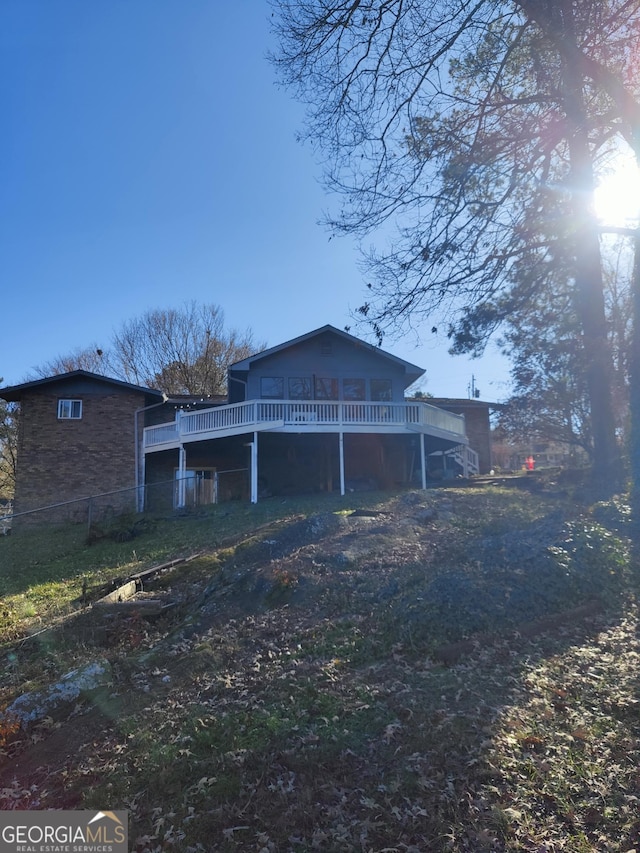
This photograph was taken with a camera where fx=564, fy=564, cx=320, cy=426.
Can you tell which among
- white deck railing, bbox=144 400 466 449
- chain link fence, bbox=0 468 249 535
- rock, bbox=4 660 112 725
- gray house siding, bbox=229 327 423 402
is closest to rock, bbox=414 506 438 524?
rock, bbox=4 660 112 725

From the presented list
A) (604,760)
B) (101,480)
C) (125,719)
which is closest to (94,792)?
(125,719)

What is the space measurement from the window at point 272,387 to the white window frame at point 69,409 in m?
6.99

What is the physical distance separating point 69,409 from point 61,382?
1.09 metres

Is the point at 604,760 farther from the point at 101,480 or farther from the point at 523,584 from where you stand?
the point at 101,480

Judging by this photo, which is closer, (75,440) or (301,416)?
(301,416)

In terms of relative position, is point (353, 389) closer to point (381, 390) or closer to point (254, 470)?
point (381, 390)

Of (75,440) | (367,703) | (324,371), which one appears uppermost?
(324,371)

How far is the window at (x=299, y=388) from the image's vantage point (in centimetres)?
2103

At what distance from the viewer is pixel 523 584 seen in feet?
20.0

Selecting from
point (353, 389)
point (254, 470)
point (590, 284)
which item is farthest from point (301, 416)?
point (590, 284)

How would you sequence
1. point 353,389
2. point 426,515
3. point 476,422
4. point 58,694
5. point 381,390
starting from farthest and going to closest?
point 476,422
point 381,390
point 353,389
point 426,515
point 58,694

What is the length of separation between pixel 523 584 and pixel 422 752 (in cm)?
292

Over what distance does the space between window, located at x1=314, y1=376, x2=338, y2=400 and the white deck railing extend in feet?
8.46

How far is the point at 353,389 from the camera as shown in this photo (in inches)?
846
